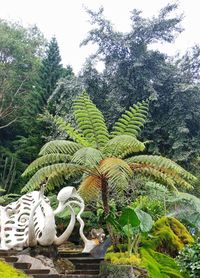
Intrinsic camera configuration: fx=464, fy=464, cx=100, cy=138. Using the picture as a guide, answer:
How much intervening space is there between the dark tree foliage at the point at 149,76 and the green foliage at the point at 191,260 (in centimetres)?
688

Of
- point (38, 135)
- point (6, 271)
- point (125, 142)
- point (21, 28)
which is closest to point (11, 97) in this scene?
point (21, 28)

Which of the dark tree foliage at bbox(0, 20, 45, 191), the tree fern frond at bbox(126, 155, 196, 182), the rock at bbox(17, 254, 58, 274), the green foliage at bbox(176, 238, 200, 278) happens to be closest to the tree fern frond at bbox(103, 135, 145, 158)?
the tree fern frond at bbox(126, 155, 196, 182)

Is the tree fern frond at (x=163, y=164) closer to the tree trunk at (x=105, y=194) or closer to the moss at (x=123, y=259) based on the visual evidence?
the tree trunk at (x=105, y=194)

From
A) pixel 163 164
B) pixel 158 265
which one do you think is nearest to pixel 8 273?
pixel 158 265

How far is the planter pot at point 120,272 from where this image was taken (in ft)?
20.3

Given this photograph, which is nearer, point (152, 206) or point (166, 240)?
point (166, 240)

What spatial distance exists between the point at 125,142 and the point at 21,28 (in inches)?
739

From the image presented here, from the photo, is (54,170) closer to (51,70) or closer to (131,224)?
(131,224)

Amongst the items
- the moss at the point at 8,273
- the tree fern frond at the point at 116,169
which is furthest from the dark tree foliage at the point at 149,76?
the moss at the point at 8,273

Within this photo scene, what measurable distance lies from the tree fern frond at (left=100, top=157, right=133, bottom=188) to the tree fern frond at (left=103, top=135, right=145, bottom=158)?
37cm

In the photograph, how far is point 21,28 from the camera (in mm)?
24562

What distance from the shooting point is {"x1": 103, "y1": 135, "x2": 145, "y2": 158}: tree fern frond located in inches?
289

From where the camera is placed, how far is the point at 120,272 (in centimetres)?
622

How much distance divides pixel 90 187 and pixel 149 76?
713 cm
